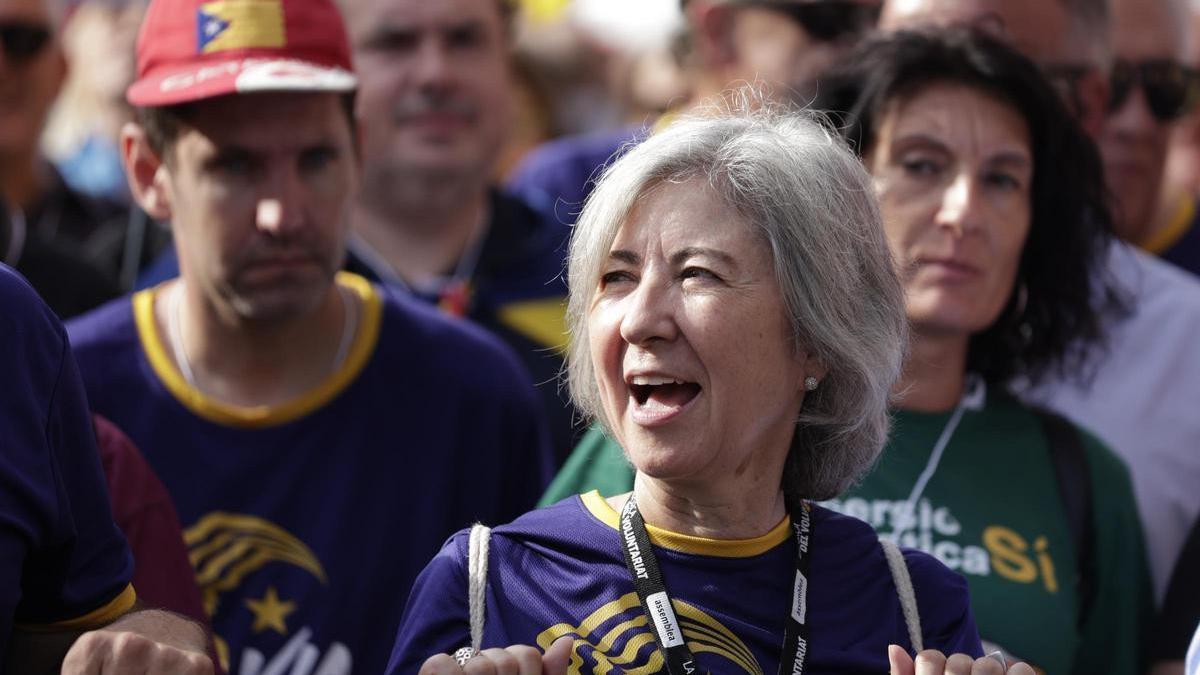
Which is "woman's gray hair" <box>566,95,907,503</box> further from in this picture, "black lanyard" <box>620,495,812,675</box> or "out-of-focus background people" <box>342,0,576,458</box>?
"out-of-focus background people" <box>342,0,576,458</box>

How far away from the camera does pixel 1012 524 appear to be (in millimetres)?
3705

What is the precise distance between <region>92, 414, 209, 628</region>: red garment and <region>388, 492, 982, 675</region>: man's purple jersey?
1.81 ft

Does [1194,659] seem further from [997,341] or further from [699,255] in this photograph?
[997,341]

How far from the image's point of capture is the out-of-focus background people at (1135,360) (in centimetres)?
421

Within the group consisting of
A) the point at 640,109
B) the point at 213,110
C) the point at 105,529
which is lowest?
the point at 640,109

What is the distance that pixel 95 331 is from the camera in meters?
3.99

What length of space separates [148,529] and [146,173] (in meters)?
1.22

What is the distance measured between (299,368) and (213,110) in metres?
0.60

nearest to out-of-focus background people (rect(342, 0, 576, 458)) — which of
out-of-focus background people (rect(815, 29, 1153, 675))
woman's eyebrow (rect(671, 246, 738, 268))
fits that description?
out-of-focus background people (rect(815, 29, 1153, 675))

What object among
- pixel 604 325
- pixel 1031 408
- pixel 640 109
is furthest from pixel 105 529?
pixel 640 109

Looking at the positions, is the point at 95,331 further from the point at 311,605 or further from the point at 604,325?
the point at 604,325

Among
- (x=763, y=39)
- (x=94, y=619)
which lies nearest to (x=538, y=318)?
(x=763, y=39)

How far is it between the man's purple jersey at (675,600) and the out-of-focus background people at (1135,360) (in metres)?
1.26

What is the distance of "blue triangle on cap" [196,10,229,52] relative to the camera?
13.1 feet
